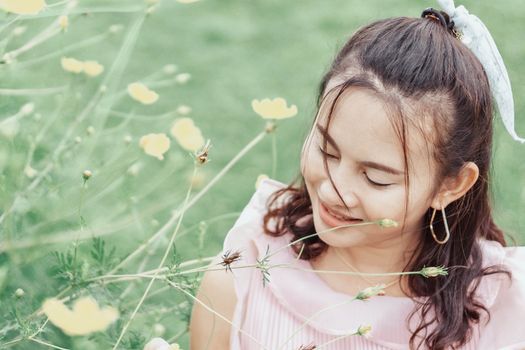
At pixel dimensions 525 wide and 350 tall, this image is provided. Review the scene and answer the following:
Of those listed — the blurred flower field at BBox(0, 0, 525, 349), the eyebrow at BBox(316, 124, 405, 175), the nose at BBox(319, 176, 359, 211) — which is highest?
the eyebrow at BBox(316, 124, 405, 175)

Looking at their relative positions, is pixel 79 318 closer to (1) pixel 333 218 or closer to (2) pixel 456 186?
(1) pixel 333 218

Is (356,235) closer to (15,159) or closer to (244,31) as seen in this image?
(15,159)

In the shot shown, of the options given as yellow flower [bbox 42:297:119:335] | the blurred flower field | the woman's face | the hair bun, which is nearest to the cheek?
the woman's face

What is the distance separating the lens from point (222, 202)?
7.31 ft

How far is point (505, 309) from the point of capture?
1535mm

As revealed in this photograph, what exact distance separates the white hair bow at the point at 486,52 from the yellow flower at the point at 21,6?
564mm

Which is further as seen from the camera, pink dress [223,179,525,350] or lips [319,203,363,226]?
pink dress [223,179,525,350]

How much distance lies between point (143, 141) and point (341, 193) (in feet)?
1.16

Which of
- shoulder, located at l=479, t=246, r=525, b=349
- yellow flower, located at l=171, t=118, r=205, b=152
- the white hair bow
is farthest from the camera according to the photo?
yellow flower, located at l=171, t=118, r=205, b=152

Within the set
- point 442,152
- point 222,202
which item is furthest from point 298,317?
point 222,202

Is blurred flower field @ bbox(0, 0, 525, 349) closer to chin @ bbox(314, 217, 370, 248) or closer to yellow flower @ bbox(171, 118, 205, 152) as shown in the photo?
yellow flower @ bbox(171, 118, 205, 152)

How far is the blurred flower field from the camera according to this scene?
1491 millimetres

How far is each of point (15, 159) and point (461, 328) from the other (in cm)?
72

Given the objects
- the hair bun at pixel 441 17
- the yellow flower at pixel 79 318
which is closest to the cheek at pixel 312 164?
the hair bun at pixel 441 17
